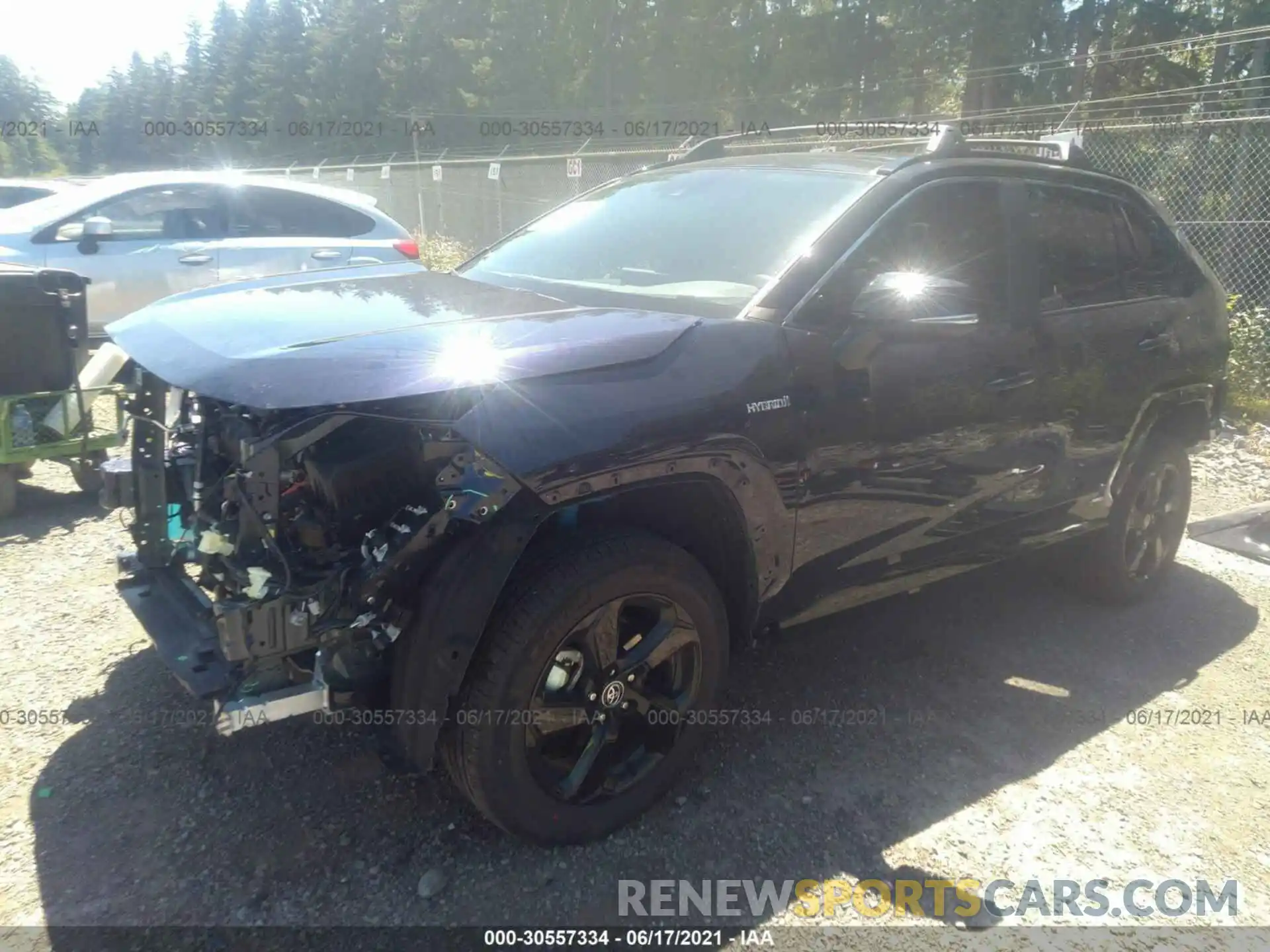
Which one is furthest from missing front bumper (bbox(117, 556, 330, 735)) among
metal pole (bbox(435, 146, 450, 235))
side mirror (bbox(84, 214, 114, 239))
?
metal pole (bbox(435, 146, 450, 235))

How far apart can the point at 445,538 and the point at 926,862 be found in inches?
67.0

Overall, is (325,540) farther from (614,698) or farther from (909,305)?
(909,305)

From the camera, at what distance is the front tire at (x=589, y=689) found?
2.42 meters

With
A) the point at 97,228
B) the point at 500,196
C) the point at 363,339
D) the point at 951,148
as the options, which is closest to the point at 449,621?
the point at 363,339

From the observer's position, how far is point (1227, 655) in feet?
13.7

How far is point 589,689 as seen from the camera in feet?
8.59

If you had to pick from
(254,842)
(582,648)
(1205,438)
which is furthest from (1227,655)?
(254,842)

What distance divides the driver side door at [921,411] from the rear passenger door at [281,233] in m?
6.28

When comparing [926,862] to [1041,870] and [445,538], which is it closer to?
[1041,870]

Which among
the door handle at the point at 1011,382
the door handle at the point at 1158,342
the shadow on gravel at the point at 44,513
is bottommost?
the shadow on gravel at the point at 44,513

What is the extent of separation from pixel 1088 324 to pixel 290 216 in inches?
281

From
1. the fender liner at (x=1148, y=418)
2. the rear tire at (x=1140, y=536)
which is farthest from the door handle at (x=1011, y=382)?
the rear tire at (x=1140, y=536)

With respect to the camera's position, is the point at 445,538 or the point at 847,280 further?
the point at 847,280

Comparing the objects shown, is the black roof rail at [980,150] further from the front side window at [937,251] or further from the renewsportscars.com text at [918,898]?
the renewsportscars.com text at [918,898]
